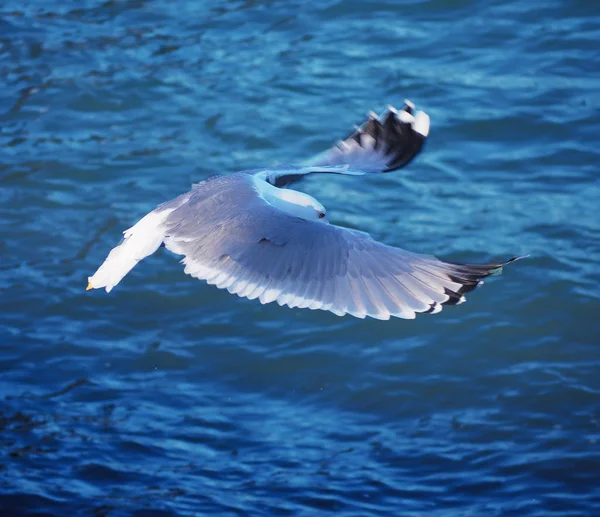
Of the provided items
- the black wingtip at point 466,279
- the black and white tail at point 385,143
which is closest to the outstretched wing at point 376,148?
the black and white tail at point 385,143

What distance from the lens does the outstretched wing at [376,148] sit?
15.1 feet

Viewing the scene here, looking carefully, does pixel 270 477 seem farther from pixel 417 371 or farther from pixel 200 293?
pixel 200 293

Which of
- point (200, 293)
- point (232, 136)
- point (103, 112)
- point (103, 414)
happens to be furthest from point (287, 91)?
point (103, 414)

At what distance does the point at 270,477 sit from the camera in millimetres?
4559

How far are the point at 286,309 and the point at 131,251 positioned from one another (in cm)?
197

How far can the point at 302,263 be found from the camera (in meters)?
3.88

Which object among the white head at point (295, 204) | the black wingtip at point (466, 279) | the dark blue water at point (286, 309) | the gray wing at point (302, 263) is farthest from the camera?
the dark blue water at point (286, 309)

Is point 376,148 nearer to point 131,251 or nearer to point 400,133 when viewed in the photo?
point 400,133

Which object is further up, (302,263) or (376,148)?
(376,148)

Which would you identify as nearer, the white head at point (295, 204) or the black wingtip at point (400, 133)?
the white head at point (295, 204)

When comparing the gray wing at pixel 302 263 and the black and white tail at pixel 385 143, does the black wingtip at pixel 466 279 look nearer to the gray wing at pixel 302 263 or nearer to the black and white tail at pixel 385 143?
the gray wing at pixel 302 263

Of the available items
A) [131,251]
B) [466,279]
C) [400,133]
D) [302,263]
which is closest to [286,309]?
[400,133]

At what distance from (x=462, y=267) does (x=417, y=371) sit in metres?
1.92

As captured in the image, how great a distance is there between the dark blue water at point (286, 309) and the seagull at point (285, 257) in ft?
3.71
